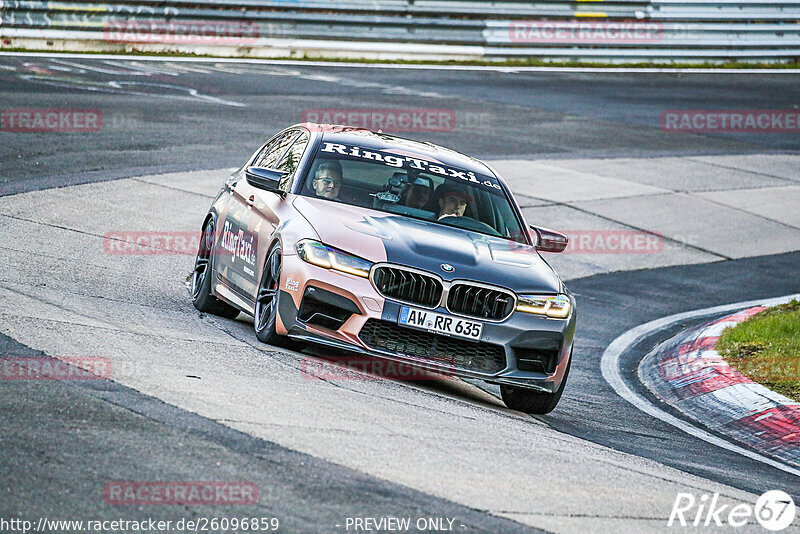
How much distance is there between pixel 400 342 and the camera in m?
8.09

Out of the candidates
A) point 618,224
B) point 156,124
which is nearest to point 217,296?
point 618,224

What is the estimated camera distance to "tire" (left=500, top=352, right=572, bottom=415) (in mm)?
8578

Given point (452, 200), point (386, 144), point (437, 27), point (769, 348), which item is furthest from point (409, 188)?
point (437, 27)

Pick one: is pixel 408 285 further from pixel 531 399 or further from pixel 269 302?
pixel 531 399

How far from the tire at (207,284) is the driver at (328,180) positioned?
126 cm

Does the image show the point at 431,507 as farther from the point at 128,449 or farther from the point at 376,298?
the point at 376,298

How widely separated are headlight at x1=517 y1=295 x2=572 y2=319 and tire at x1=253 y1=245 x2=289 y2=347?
1588mm

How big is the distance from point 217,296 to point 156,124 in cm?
1066

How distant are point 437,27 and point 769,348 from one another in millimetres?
22777

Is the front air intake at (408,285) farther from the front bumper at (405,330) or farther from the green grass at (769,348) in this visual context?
the green grass at (769,348)

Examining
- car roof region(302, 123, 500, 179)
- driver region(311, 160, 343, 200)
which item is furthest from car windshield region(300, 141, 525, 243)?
car roof region(302, 123, 500, 179)

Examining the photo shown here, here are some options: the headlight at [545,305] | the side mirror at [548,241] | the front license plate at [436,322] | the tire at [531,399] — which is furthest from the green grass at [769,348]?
the front license plate at [436,322]

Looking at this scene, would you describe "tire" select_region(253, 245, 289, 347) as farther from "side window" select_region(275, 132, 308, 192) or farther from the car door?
"side window" select_region(275, 132, 308, 192)

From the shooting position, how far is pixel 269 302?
28.5 feet
